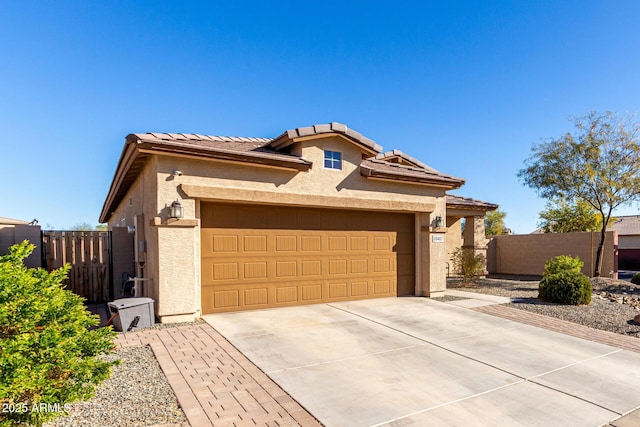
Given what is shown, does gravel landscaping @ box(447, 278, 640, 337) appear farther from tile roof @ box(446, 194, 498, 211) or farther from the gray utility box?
the gray utility box

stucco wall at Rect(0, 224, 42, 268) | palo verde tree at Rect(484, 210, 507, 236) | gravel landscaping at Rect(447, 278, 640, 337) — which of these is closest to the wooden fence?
stucco wall at Rect(0, 224, 42, 268)

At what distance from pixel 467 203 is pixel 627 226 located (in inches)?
1221

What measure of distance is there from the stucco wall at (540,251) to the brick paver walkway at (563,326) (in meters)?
11.0

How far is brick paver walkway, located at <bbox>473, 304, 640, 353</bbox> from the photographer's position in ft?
21.8

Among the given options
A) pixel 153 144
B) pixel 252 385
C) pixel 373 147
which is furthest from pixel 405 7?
pixel 252 385

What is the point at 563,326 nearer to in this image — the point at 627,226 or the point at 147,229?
the point at 147,229

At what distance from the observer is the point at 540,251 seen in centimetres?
1870

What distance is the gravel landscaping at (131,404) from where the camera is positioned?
3486mm

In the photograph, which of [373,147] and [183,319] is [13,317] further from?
[373,147]

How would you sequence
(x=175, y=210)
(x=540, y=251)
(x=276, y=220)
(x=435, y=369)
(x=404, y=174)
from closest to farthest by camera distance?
(x=435, y=369)
(x=175, y=210)
(x=276, y=220)
(x=404, y=174)
(x=540, y=251)

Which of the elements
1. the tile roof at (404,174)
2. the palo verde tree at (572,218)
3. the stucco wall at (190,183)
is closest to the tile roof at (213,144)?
the stucco wall at (190,183)

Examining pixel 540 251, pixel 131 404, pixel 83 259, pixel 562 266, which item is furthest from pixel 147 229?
pixel 540 251

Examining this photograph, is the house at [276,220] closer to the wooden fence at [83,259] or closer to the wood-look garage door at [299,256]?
the wood-look garage door at [299,256]

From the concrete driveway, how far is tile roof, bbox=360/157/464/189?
408 cm
